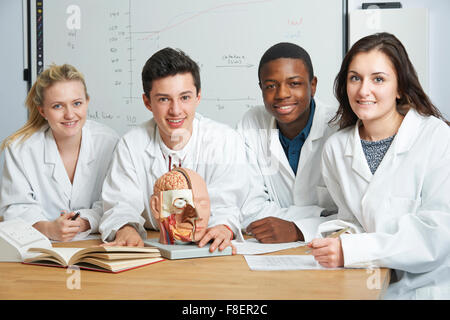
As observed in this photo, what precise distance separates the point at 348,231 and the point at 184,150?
58 centimetres

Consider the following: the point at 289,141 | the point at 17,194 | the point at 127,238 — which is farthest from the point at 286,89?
the point at 17,194

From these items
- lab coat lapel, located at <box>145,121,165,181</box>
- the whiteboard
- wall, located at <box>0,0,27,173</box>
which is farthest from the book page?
wall, located at <box>0,0,27,173</box>

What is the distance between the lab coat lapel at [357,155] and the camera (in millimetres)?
1331

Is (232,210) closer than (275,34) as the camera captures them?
Yes

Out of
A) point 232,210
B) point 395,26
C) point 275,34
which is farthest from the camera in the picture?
point 275,34

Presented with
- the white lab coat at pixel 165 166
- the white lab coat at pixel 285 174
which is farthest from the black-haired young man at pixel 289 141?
the white lab coat at pixel 165 166

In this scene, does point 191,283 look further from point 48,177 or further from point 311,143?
point 48,177

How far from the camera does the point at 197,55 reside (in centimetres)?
236

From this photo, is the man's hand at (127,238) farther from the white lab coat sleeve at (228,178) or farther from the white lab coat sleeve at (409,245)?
the white lab coat sleeve at (409,245)

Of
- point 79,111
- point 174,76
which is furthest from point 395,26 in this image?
point 79,111

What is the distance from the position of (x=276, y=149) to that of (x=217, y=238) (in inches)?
20.2

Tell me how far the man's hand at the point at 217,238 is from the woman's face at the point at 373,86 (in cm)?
49

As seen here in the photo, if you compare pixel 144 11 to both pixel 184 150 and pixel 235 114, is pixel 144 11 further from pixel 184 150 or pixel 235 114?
pixel 184 150

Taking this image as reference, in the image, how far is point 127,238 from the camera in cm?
135
